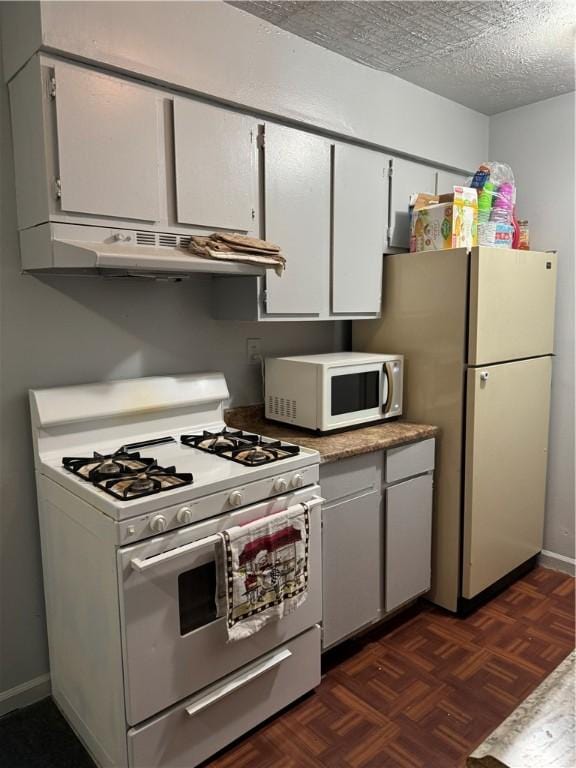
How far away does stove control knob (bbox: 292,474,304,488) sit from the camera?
1854 mm

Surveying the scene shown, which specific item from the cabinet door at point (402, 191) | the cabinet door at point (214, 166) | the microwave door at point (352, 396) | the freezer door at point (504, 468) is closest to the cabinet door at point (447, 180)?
the cabinet door at point (402, 191)

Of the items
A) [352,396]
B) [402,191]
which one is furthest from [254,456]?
[402,191]

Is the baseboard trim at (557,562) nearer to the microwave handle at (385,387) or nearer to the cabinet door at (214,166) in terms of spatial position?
the microwave handle at (385,387)

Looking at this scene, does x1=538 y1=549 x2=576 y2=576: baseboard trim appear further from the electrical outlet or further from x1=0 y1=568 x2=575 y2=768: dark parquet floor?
the electrical outlet

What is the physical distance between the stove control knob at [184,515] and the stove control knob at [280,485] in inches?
13.3

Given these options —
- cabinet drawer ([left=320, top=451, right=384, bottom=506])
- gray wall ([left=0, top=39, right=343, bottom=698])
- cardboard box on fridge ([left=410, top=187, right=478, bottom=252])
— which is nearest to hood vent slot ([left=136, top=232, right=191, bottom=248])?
gray wall ([left=0, top=39, right=343, bottom=698])

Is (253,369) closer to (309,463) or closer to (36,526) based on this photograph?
(309,463)

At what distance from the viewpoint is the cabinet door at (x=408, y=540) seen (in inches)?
92.7

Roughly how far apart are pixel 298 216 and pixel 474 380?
1030 mm

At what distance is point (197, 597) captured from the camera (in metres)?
1.65

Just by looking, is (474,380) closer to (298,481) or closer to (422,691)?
(298,481)

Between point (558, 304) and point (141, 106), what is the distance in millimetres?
2280

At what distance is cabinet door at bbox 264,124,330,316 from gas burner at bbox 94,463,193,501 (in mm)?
805

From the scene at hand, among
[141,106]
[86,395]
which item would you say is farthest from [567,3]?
[86,395]
